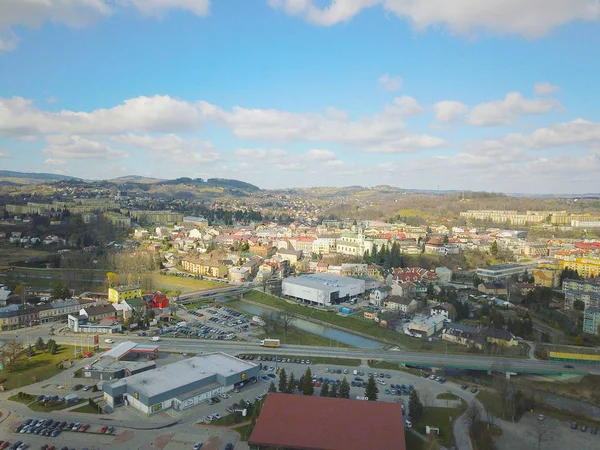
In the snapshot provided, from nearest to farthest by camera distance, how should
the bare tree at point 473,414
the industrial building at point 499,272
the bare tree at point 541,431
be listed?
the bare tree at point 541,431 < the bare tree at point 473,414 < the industrial building at point 499,272

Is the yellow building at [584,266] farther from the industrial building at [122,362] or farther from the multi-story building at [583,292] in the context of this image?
the industrial building at [122,362]

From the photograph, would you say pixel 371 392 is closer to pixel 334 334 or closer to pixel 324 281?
pixel 334 334

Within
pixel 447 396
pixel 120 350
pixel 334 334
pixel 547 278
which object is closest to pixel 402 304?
pixel 334 334

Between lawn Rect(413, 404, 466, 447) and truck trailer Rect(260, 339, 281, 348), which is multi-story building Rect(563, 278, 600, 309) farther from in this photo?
truck trailer Rect(260, 339, 281, 348)

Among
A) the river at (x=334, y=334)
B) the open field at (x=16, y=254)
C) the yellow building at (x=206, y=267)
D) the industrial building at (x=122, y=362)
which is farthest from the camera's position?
the open field at (x=16, y=254)

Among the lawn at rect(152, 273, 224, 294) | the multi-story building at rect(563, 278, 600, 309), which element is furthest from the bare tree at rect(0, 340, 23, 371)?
the multi-story building at rect(563, 278, 600, 309)

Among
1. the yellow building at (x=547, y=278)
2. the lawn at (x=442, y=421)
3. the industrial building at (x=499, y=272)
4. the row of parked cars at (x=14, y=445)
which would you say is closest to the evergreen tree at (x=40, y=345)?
the row of parked cars at (x=14, y=445)
